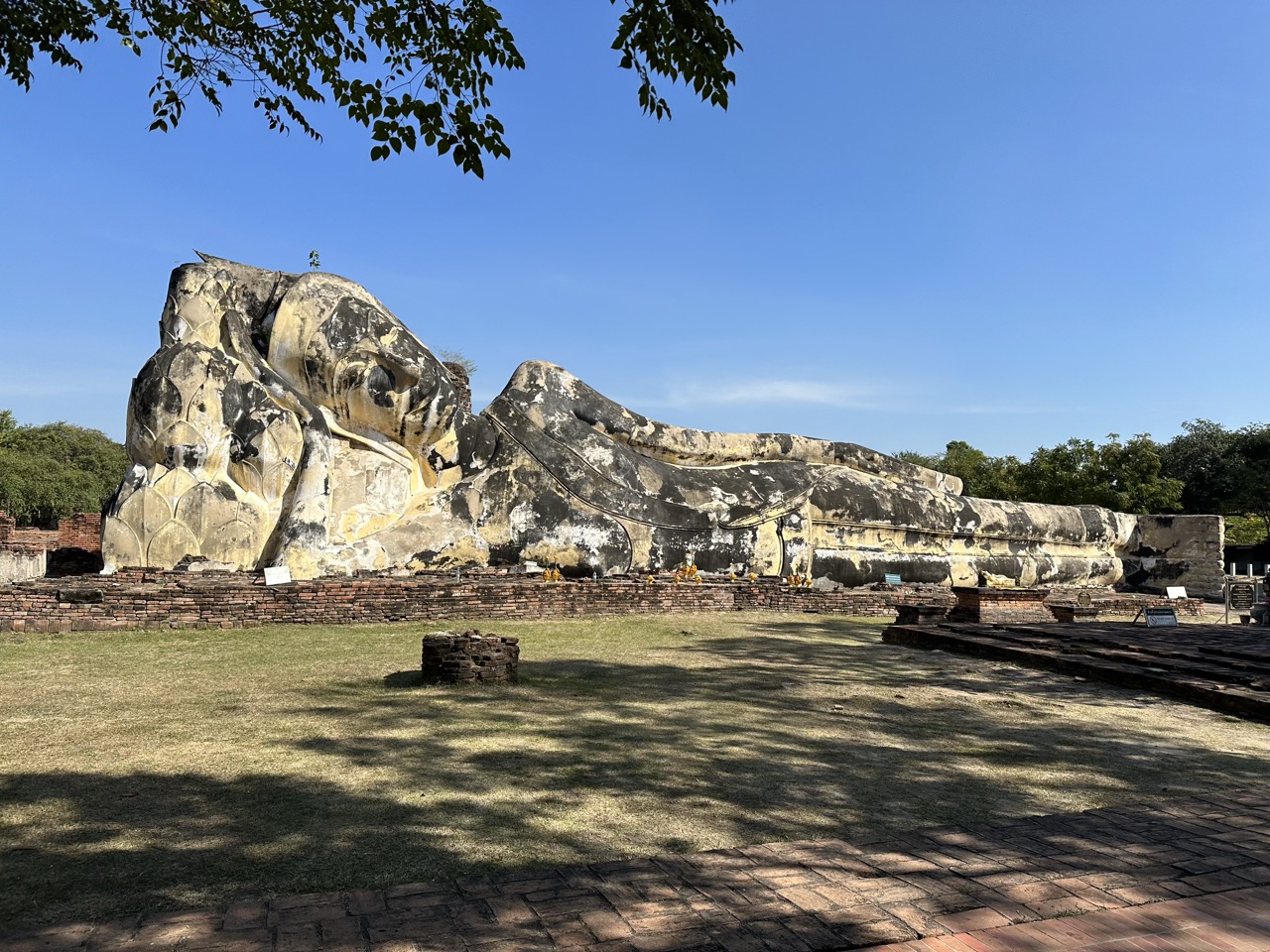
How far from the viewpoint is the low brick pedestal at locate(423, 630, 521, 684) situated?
5793 millimetres

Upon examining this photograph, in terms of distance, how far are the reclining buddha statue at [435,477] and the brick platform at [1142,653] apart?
156 inches

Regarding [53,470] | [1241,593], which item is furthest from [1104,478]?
[53,470]

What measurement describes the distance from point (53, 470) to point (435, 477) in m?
29.8

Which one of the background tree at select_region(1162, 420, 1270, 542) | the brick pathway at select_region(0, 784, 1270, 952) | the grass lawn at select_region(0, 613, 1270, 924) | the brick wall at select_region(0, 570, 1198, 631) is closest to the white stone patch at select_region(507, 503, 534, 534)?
the brick wall at select_region(0, 570, 1198, 631)

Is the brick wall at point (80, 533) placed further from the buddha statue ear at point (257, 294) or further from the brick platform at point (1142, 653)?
the brick platform at point (1142, 653)

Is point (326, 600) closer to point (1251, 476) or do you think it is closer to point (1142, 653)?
point (1142, 653)

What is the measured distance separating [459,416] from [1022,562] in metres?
9.02

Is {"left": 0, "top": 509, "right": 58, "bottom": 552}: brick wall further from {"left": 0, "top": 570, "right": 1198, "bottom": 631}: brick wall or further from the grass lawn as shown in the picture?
the grass lawn

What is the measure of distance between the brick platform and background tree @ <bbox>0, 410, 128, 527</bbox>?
94.5 ft

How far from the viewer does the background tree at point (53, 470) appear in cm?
3231

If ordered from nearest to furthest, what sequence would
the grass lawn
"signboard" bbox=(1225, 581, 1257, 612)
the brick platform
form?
the grass lawn
the brick platform
"signboard" bbox=(1225, 581, 1257, 612)

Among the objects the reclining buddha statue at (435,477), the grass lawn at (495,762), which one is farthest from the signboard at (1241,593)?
the grass lawn at (495,762)

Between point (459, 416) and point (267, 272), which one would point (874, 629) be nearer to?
point (459, 416)

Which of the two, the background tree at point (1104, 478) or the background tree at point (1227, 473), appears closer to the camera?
the background tree at point (1104, 478)
